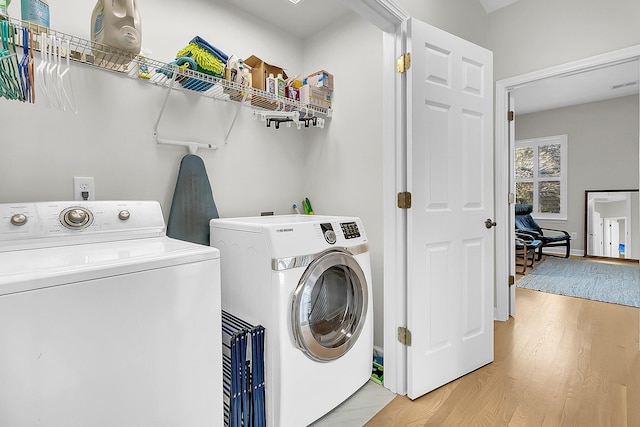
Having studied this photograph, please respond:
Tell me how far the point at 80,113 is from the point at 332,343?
65.6 inches

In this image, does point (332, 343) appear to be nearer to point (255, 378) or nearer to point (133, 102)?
point (255, 378)

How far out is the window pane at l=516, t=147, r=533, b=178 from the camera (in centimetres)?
652

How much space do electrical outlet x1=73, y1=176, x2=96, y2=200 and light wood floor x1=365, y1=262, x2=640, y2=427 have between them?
1748 millimetres

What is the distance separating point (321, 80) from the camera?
2.36 m

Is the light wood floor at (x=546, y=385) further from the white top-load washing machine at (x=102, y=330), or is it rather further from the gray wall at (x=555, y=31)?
the gray wall at (x=555, y=31)

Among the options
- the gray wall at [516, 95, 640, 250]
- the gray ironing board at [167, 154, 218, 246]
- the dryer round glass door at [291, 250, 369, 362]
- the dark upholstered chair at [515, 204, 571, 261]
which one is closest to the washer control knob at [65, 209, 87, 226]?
the gray ironing board at [167, 154, 218, 246]

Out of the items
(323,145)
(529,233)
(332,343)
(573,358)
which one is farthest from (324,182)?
(529,233)

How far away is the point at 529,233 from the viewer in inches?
208

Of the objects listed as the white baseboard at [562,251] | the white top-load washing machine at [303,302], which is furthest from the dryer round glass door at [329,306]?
the white baseboard at [562,251]

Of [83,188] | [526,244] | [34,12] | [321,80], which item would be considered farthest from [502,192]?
[34,12]

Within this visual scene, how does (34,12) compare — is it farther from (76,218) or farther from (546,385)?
(546,385)

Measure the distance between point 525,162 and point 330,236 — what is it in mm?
6487

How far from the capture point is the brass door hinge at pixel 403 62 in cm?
173

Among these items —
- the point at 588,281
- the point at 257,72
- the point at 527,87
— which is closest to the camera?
the point at 257,72
